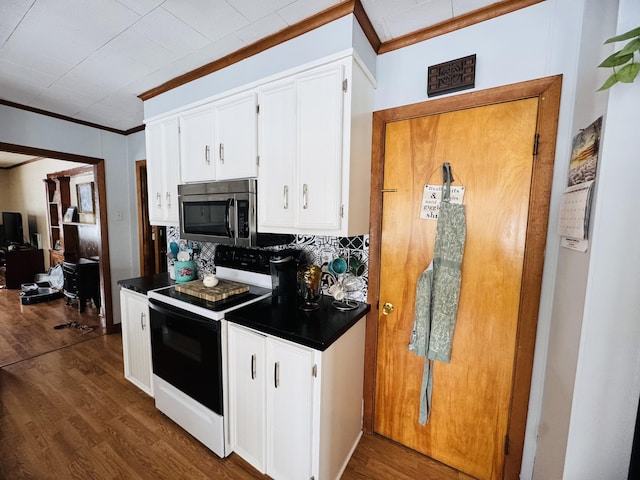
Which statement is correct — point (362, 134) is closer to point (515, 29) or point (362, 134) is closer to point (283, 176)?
point (283, 176)

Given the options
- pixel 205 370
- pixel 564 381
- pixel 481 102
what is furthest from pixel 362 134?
pixel 205 370

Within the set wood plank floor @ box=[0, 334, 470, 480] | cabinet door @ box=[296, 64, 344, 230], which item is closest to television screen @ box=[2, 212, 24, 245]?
wood plank floor @ box=[0, 334, 470, 480]

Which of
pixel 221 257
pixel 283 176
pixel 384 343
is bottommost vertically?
pixel 384 343

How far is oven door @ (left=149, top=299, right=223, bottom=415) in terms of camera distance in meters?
1.47

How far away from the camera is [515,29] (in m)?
1.23

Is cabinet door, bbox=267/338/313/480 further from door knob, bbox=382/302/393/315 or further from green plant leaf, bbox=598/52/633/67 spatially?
green plant leaf, bbox=598/52/633/67

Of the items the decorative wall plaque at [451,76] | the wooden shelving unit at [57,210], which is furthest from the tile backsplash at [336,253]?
the wooden shelving unit at [57,210]

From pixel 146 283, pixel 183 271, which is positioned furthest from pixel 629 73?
pixel 146 283

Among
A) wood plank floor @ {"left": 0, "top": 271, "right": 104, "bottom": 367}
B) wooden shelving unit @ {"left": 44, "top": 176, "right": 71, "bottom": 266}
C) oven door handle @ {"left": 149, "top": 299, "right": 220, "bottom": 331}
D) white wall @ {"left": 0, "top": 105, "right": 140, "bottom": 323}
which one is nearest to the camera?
oven door handle @ {"left": 149, "top": 299, "right": 220, "bottom": 331}

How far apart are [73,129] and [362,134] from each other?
10.9ft

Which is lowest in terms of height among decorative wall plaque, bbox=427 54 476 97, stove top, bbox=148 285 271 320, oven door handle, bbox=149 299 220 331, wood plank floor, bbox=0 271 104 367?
wood plank floor, bbox=0 271 104 367

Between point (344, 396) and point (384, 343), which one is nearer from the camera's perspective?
point (344, 396)

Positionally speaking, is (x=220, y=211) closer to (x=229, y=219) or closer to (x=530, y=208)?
(x=229, y=219)

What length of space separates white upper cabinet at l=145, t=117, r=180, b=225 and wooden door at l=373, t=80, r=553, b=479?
1.64 meters
